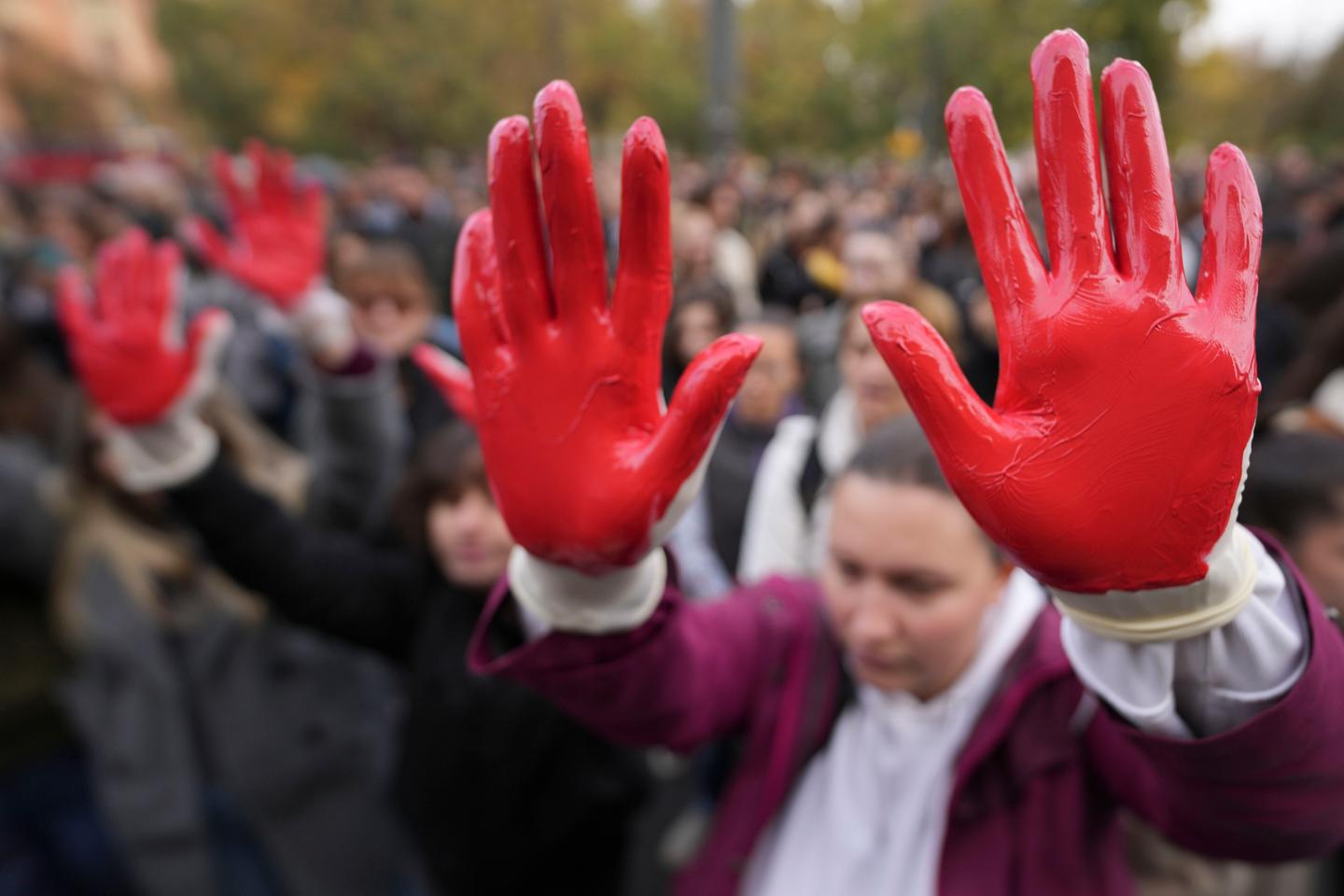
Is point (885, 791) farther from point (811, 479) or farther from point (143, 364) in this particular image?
point (143, 364)

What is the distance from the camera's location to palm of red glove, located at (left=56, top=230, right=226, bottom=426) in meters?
1.78

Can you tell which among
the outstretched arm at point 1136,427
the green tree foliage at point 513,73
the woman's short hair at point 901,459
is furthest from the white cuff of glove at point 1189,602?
the green tree foliage at point 513,73

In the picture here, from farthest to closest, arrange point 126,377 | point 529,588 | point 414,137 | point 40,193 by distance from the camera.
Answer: point 414,137 → point 40,193 → point 126,377 → point 529,588

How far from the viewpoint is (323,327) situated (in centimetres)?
240

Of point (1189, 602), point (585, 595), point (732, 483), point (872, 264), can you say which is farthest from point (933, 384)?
point (872, 264)

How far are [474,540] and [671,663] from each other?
0.69m

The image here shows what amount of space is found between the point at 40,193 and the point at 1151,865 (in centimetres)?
807

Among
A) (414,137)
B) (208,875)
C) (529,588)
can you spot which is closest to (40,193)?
(208,875)

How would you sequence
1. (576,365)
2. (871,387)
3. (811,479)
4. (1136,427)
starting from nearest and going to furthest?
(1136,427), (576,365), (871,387), (811,479)

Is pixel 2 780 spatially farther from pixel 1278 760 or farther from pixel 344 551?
pixel 1278 760

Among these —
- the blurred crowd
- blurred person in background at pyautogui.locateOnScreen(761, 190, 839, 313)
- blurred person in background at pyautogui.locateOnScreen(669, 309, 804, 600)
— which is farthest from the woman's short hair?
blurred person in background at pyautogui.locateOnScreen(761, 190, 839, 313)

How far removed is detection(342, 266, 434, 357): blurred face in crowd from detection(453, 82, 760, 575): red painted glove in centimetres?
197

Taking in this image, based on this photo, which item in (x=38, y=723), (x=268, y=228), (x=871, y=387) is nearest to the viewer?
(x=38, y=723)

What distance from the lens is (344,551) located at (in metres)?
1.92
